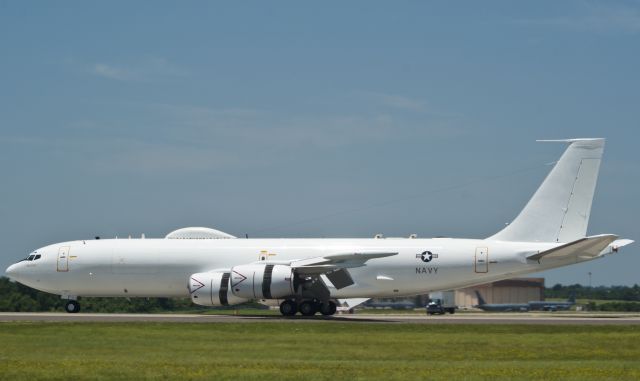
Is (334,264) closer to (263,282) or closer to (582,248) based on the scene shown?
(263,282)

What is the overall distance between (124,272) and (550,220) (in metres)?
23.2

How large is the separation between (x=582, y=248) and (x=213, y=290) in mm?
18365

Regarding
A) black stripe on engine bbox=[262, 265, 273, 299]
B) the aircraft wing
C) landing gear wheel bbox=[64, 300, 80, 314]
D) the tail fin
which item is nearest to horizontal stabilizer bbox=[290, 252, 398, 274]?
the aircraft wing

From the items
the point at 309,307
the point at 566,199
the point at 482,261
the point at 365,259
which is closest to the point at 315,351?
the point at 365,259

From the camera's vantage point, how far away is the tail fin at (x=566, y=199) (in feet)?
170

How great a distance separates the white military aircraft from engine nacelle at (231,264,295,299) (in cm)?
5

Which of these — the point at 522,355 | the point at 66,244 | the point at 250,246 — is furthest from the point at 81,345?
the point at 66,244

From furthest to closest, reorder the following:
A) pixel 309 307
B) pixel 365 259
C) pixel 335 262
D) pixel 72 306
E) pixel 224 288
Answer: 1. pixel 72 306
2. pixel 309 307
3. pixel 224 288
4. pixel 335 262
5. pixel 365 259

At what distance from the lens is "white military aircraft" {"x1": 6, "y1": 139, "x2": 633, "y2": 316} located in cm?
5122

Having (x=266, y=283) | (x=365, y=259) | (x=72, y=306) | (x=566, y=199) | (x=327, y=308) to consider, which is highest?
(x=566, y=199)

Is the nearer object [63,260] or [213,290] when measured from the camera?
[213,290]

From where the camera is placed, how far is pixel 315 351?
32.8 m

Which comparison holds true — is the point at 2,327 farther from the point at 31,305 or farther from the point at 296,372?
the point at 31,305

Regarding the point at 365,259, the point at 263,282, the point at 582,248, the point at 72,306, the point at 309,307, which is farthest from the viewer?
the point at 72,306
